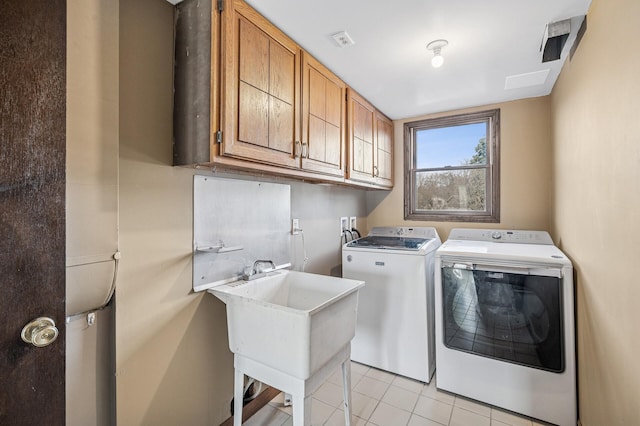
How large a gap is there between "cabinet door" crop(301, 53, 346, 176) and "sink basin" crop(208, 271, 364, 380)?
768mm

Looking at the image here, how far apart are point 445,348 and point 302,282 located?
1168mm

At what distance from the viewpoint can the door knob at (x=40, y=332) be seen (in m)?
0.69

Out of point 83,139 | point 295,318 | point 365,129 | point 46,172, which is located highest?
point 365,129

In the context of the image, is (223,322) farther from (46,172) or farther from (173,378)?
(46,172)

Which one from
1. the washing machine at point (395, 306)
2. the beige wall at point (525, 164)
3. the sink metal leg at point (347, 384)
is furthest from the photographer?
the beige wall at point (525, 164)

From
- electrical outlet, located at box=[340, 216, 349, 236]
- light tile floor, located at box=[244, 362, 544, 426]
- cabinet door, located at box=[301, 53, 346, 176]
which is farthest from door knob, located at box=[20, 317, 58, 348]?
electrical outlet, located at box=[340, 216, 349, 236]

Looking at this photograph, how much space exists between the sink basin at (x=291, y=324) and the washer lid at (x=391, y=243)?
83cm

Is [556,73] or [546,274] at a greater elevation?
[556,73]

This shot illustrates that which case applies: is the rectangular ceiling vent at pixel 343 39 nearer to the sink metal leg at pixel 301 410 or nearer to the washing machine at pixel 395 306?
the washing machine at pixel 395 306

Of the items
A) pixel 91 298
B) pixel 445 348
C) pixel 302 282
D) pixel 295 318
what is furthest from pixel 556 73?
pixel 91 298

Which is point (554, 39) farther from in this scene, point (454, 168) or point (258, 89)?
point (258, 89)

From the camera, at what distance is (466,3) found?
136 centimetres

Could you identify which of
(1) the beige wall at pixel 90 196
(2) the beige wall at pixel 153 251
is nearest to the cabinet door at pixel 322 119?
(2) the beige wall at pixel 153 251

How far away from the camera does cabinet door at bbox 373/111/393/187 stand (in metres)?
2.70
